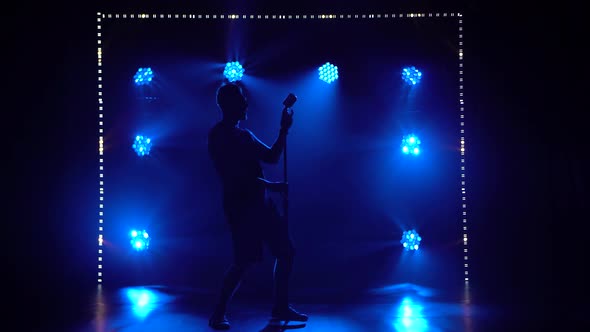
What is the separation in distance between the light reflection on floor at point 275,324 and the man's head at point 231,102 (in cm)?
148

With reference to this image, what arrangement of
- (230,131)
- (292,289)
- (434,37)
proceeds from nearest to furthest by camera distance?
1. (230,131)
2. (292,289)
3. (434,37)

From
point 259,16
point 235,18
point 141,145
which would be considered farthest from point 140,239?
point 259,16

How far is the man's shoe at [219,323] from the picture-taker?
3.89 meters

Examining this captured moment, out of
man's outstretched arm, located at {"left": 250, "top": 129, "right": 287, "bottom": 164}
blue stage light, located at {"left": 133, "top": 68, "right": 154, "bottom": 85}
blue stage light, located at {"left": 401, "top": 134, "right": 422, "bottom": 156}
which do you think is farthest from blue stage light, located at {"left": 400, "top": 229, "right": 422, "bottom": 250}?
blue stage light, located at {"left": 133, "top": 68, "right": 154, "bottom": 85}

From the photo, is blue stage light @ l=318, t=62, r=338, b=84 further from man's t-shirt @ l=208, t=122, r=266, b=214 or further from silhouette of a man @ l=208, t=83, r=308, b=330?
man's t-shirt @ l=208, t=122, r=266, b=214

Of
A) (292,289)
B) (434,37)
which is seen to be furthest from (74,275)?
(434,37)

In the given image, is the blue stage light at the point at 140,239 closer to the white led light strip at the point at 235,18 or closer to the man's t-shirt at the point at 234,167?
the white led light strip at the point at 235,18

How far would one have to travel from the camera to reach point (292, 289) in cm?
550

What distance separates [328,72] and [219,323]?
2.87m

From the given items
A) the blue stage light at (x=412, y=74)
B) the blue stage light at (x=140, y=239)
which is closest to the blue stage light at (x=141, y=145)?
the blue stage light at (x=140, y=239)

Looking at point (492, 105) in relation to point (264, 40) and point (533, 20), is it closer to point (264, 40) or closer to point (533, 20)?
point (533, 20)

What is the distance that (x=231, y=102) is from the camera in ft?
13.2

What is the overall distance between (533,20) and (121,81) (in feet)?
13.6

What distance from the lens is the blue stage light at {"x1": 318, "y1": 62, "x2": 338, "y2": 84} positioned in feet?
18.9
